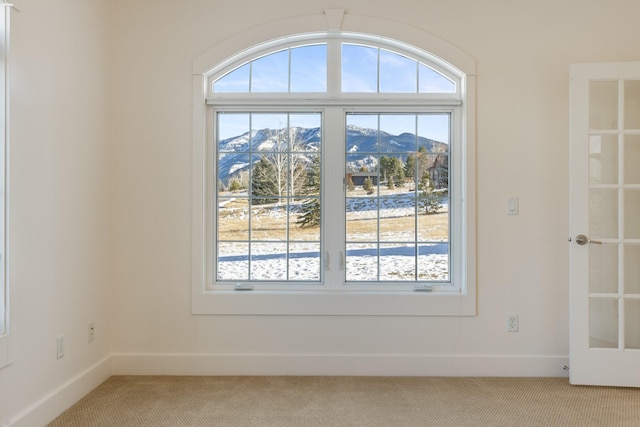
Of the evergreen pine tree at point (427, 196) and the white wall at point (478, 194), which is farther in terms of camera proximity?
the evergreen pine tree at point (427, 196)

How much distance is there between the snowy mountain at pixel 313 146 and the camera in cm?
323

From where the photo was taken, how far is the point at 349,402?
265cm

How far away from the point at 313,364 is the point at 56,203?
1870 mm

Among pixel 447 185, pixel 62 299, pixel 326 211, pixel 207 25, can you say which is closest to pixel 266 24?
pixel 207 25

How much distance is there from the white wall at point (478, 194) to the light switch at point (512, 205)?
0.05 meters

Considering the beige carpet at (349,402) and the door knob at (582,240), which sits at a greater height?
the door knob at (582,240)

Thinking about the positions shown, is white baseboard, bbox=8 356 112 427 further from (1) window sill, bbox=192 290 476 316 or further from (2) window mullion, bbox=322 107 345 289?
(2) window mullion, bbox=322 107 345 289

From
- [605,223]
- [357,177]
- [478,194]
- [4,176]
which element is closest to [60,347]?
[4,176]

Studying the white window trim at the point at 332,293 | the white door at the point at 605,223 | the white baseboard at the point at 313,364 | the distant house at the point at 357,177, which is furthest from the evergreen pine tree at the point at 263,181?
the white door at the point at 605,223

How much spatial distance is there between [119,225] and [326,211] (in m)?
1.43

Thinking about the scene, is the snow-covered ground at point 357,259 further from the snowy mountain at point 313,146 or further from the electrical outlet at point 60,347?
the electrical outlet at point 60,347

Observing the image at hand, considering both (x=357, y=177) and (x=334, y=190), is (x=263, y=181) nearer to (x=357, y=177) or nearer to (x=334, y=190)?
(x=334, y=190)

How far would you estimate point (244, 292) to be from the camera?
3.13m

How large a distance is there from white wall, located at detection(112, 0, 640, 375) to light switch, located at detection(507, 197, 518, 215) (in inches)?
1.9
